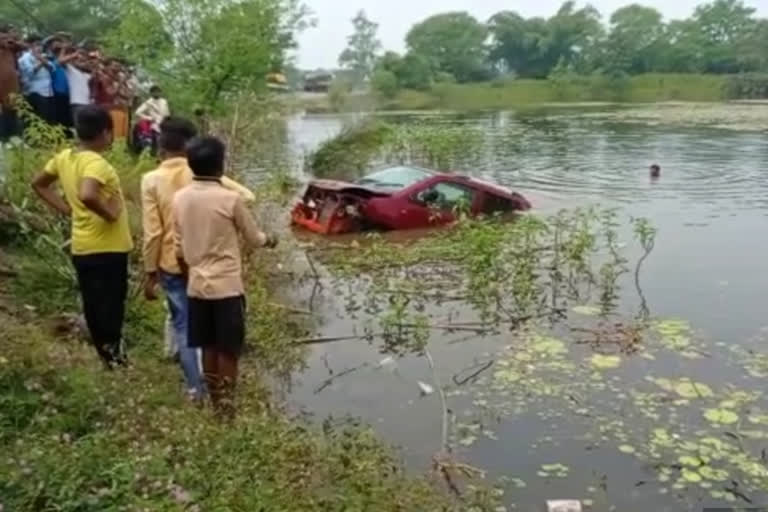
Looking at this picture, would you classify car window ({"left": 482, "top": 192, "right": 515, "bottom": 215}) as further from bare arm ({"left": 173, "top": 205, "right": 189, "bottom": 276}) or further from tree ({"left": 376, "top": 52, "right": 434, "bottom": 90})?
tree ({"left": 376, "top": 52, "right": 434, "bottom": 90})

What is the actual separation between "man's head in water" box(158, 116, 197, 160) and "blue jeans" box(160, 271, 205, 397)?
74 centimetres

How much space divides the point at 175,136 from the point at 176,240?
65 centimetres

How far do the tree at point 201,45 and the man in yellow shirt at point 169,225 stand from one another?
1369 centimetres

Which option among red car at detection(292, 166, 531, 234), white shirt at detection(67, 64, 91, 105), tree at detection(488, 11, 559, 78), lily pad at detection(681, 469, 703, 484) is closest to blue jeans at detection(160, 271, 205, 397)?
lily pad at detection(681, 469, 703, 484)

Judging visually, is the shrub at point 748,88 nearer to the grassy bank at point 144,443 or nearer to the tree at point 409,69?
the tree at point 409,69

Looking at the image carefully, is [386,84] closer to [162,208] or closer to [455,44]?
[455,44]

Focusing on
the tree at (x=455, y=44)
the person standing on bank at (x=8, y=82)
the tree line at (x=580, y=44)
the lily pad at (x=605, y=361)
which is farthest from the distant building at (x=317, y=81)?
the lily pad at (x=605, y=361)

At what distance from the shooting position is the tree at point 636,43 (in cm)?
8194

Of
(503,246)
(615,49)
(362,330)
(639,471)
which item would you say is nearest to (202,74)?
(503,246)

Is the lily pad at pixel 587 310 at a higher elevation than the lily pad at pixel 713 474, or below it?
below

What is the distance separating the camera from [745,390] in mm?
6613

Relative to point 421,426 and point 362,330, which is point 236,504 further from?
point 362,330

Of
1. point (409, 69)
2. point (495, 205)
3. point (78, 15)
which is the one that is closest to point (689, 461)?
point (495, 205)

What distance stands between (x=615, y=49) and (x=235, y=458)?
85.3 m
